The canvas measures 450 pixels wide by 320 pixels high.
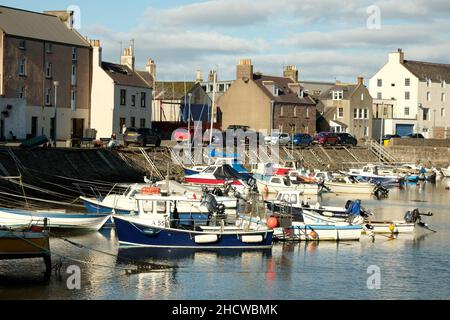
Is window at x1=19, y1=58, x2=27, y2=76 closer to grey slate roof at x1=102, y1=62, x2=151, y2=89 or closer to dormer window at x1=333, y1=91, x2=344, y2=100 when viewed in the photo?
grey slate roof at x1=102, y1=62, x2=151, y2=89

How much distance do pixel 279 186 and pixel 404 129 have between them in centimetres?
6297

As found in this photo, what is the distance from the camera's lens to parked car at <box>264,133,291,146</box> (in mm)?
90419

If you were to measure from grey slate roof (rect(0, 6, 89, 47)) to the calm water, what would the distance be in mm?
39527

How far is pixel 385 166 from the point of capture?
95062mm

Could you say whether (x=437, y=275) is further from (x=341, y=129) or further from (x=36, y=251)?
(x=341, y=129)

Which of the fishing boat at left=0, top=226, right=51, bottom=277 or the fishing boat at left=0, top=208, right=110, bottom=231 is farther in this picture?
the fishing boat at left=0, top=208, right=110, bottom=231

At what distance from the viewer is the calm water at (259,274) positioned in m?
31.3

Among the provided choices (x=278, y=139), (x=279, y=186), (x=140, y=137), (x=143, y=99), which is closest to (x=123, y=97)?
(x=143, y=99)

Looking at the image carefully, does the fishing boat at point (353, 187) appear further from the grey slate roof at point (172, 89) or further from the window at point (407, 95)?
the window at point (407, 95)

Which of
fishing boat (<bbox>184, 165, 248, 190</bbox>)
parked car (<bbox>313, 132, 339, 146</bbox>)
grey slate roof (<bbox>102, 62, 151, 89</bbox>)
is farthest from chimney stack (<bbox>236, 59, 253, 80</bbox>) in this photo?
fishing boat (<bbox>184, 165, 248, 190</bbox>)

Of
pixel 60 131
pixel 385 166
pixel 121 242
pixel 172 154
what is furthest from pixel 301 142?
pixel 121 242

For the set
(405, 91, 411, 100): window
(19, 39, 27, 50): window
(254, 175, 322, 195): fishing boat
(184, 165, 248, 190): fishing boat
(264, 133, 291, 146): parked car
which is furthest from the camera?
(405, 91, 411, 100): window

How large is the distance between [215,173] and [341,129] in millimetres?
51915
